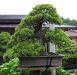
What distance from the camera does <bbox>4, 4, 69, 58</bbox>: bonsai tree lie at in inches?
166

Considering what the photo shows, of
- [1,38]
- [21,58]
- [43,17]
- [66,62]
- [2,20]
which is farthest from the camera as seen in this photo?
[2,20]

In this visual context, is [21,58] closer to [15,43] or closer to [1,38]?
[15,43]

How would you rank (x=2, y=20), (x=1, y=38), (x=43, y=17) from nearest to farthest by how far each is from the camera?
(x=43, y=17)
(x=1, y=38)
(x=2, y=20)

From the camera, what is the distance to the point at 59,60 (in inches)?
166

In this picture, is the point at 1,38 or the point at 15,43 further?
the point at 1,38

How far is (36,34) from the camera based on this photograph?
4371 millimetres

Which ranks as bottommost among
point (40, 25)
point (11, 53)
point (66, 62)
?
point (66, 62)

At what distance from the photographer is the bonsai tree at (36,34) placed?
13.9 ft

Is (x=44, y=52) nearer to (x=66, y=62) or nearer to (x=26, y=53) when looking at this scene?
(x=26, y=53)

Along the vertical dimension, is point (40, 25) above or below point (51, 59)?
above

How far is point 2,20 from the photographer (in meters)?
12.8

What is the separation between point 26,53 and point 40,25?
472mm

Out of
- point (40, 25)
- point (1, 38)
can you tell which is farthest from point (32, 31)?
point (1, 38)

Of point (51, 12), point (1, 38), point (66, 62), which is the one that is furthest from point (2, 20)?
point (51, 12)
